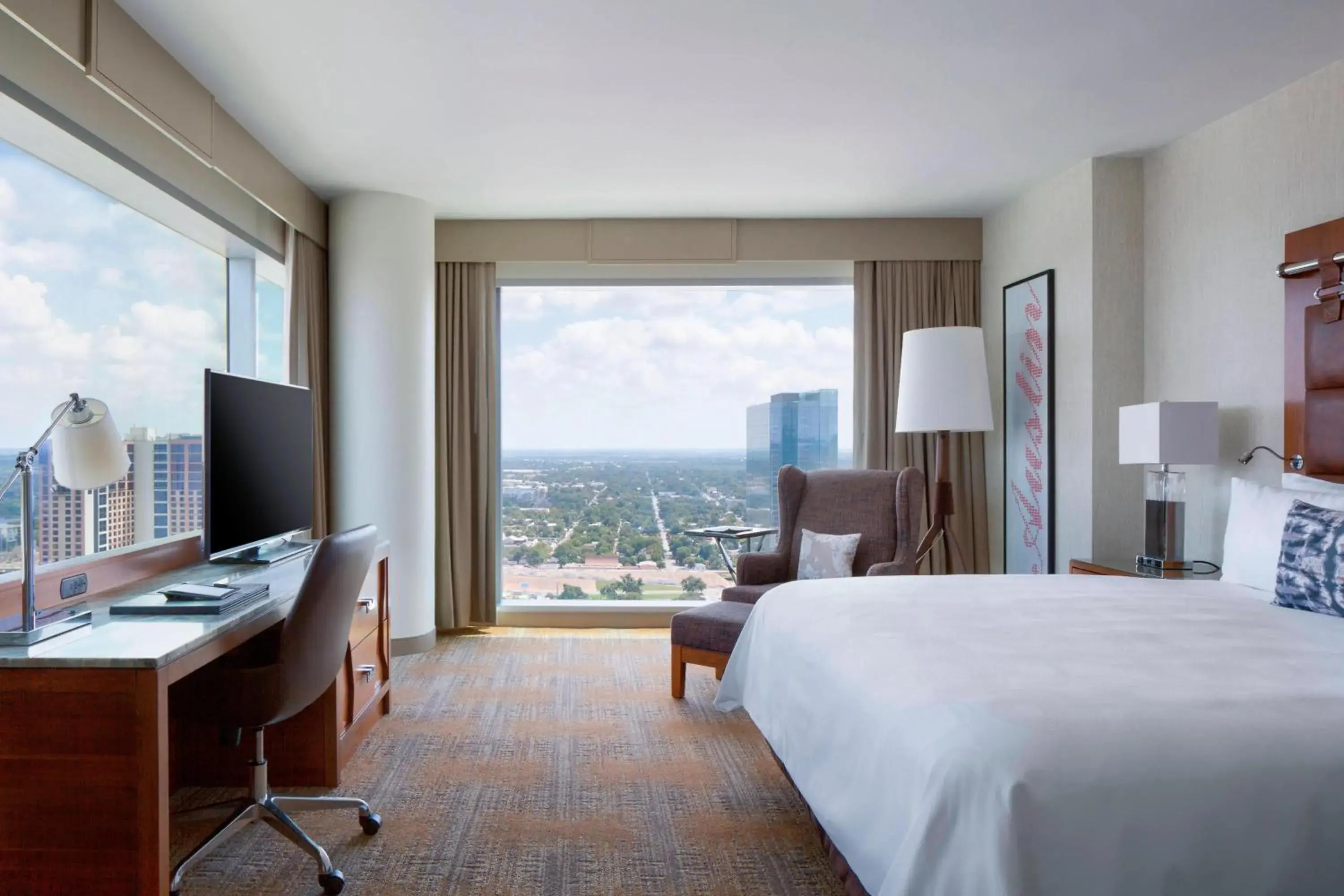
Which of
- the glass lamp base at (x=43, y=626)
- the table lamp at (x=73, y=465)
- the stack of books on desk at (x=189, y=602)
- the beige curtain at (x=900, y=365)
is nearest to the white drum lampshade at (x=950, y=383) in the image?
the beige curtain at (x=900, y=365)

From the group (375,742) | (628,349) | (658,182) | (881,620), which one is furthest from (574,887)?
(628,349)

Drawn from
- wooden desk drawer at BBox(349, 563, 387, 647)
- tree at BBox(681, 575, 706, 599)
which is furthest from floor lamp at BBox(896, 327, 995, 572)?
wooden desk drawer at BBox(349, 563, 387, 647)

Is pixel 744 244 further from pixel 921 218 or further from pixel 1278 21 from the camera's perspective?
pixel 1278 21

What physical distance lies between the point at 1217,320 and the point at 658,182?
271 centimetres

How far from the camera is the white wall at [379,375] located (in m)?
4.65

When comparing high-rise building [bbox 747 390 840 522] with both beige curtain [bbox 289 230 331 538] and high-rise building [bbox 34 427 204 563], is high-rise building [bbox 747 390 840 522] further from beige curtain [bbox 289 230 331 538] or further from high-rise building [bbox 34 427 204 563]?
high-rise building [bbox 34 427 204 563]

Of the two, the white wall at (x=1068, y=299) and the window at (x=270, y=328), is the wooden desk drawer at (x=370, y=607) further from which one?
the white wall at (x=1068, y=299)

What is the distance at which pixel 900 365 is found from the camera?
5258mm

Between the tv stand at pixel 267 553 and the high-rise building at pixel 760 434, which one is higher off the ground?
the high-rise building at pixel 760 434

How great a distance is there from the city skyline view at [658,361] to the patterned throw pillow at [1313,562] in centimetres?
302

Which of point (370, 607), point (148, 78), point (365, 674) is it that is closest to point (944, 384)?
point (370, 607)

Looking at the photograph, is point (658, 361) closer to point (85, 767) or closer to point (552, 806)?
point (552, 806)

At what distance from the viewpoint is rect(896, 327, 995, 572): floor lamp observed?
176 inches

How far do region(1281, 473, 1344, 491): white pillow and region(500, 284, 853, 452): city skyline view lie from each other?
8.87 feet
